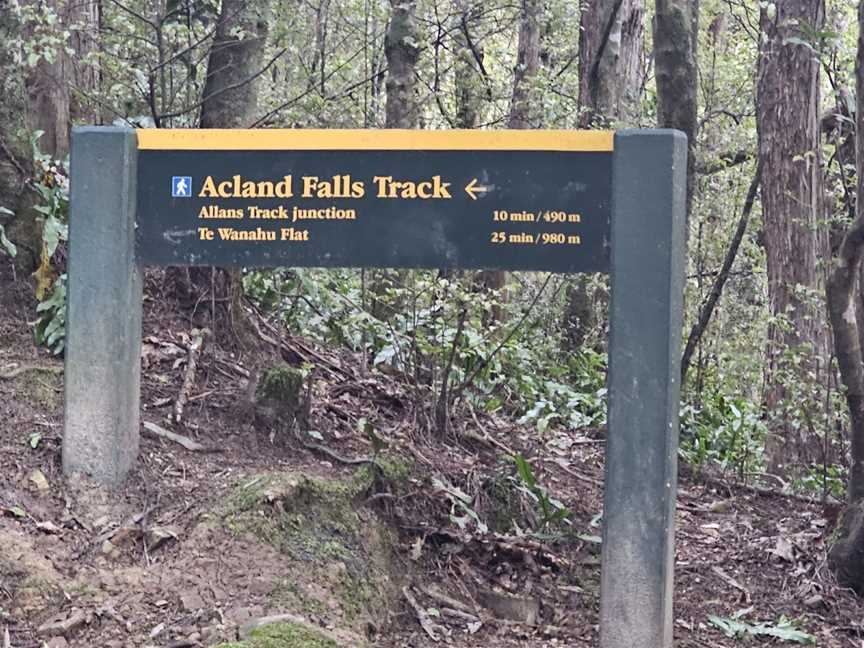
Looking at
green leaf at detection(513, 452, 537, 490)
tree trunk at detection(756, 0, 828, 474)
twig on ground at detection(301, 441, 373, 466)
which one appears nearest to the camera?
twig on ground at detection(301, 441, 373, 466)

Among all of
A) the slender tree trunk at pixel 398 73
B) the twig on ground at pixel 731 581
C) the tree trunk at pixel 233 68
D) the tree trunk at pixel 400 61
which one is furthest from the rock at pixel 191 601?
the tree trunk at pixel 400 61

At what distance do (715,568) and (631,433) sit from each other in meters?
2.16

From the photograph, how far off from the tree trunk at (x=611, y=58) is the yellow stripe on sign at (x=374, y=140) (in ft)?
19.7

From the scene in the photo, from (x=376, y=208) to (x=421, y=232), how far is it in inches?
10.1

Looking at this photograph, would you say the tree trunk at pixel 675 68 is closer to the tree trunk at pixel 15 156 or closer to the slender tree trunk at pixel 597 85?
the slender tree trunk at pixel 597 85

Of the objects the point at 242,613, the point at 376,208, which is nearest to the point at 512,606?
the point at 242,613

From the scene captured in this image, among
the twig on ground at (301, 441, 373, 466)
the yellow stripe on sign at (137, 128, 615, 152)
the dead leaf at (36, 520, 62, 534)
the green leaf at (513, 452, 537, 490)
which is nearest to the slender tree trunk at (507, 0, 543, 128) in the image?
the green leaf at (513, 452, 537, 490)

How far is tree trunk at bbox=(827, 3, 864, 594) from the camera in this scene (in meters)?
6.43

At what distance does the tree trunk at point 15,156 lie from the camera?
716cm

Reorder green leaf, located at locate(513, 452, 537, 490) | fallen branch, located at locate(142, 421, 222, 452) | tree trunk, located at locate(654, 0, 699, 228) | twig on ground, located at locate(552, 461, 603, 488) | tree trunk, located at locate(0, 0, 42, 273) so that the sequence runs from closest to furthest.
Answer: fallen branch, located at locate(142, 421, 222, 452)
green leaf, located at locate(513, 452, 537, 490)
tree trunk, located at locate(0, 0, 42, 273)
twig on ground, located at locate(552, 461, 603, 488)
tree trunk, located at locate(654, 0, 699, 228)

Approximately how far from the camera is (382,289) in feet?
34.0

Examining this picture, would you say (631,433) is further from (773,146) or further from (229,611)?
(773,146)

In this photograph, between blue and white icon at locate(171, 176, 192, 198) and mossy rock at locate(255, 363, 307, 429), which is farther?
mossy rock at locate(255, 363, 307, 429)

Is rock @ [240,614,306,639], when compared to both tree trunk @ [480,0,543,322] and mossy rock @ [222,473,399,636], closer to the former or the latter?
mossy rock @ [222,473,399,636]
